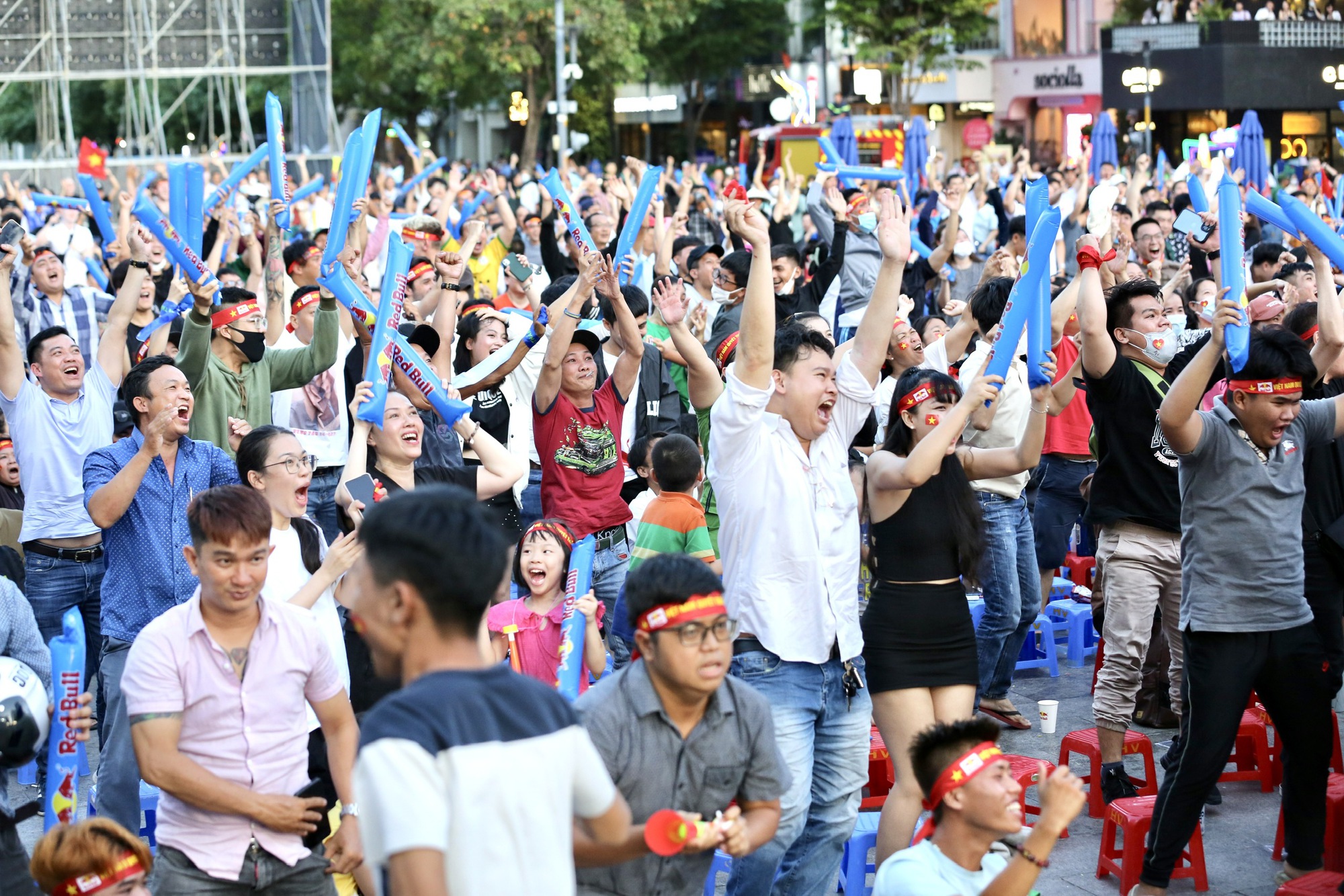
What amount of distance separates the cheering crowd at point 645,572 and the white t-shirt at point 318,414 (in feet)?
0.07

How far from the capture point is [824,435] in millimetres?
4797

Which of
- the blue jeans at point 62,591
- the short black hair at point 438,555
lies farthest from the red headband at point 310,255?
the short black hair at point 438,555

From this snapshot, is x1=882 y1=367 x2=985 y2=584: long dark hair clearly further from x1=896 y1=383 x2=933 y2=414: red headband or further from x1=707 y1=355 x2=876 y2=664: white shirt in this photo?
x1=707 y1=355 x2=876 y2=664: white shirt

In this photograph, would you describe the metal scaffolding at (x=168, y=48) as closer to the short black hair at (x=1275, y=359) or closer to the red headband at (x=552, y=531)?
the red headband at (x=552, y=531)

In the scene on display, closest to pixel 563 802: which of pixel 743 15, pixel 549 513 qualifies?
pixel 549 513

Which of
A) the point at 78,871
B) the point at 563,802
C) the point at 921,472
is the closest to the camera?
the point at 563,802

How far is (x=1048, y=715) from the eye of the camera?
6.76m

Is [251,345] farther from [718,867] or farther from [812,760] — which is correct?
[812,760]

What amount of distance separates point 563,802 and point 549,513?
4.30 metres

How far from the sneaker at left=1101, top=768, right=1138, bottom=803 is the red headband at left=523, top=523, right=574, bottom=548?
89.9 inches

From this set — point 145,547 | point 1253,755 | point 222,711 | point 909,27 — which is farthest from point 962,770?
point 909,27

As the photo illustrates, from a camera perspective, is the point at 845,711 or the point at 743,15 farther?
the point at 743,15

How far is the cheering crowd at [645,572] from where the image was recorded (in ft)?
9.26

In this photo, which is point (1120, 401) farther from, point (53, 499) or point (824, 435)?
point (53, 499)
